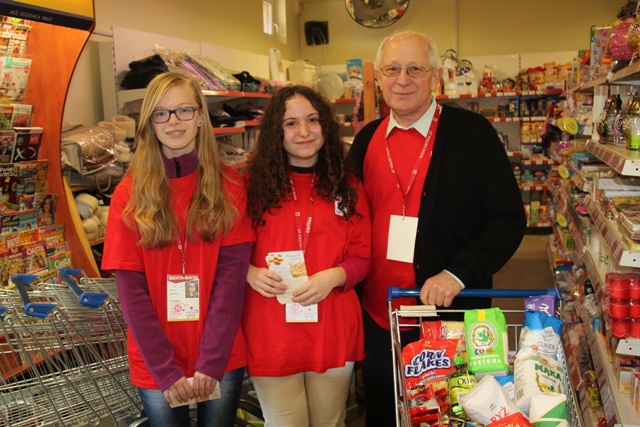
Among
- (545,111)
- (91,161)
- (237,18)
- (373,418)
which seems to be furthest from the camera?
(545,111)

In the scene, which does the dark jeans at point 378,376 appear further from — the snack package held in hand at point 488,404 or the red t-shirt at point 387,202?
the snack package held in hand at point 488,404

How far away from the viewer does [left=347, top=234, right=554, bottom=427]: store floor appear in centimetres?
658

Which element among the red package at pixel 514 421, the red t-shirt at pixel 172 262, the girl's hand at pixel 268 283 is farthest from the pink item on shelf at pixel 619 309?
the red t-shirt at pixel 172 262

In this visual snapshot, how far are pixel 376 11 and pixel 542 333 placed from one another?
30.6 ft

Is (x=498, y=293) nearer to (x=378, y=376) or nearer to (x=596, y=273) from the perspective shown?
(x=378, y=376)

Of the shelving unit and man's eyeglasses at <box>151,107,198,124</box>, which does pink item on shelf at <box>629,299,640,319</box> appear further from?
man's eyeglasses at <box>151,107,198,124</box>

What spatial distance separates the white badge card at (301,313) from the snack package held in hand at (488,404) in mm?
742

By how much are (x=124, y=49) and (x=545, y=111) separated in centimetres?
656

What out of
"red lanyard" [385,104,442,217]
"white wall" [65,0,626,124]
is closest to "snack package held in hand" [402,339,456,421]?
"red lanyard" [385,104,442,217]

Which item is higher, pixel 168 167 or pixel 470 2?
pixel 470 2

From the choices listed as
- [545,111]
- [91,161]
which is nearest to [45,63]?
[91,161]

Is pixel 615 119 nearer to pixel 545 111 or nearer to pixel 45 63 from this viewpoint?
pixel 45 63

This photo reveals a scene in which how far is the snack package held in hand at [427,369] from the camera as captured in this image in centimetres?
172

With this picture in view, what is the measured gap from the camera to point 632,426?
6.70ft
